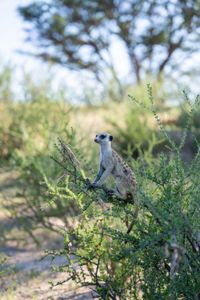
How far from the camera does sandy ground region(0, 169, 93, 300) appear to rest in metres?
5.45

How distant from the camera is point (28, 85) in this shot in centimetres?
1067

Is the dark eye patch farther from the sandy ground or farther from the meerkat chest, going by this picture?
the sandy ground

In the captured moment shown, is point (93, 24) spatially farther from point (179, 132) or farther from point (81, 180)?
point (81, 180)

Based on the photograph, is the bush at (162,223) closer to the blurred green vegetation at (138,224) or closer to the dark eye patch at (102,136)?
the blurred green vegetation at (138,224)

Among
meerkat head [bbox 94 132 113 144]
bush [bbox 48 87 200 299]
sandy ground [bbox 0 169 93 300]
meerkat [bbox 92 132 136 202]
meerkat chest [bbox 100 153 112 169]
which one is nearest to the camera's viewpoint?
bush [bbox 48 87 200 299]

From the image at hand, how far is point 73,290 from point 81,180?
243 cm

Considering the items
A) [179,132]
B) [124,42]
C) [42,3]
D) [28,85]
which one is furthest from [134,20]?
[28,85]

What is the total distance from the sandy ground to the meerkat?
2.33 feet

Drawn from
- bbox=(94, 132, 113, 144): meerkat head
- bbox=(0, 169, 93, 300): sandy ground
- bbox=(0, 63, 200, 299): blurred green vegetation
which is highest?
bbox=(94, 132, 113, 144): meerkat head

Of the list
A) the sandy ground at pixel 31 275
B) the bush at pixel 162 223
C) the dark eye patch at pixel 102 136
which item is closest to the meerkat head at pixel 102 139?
the dark eye patch at pixel 102 136

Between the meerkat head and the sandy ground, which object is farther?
the sandy ground

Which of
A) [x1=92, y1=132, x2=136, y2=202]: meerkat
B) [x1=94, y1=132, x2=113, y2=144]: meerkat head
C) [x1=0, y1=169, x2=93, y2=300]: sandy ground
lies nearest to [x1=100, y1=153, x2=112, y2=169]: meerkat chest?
[x1=92, y1=132, x2=136, y2=202]: meerkat

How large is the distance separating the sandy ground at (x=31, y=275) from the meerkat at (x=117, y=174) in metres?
0.71

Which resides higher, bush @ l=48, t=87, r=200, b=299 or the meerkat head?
the meerkat head
